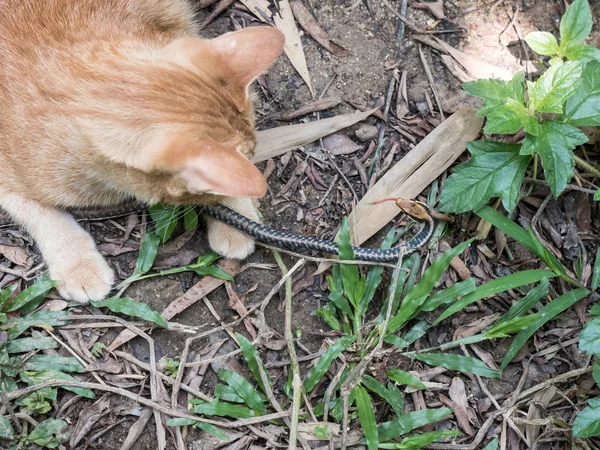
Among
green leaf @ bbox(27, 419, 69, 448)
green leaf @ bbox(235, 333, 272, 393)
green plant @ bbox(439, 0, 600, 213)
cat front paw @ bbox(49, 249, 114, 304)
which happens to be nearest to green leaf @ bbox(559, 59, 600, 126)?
green plant @ bbox(439, 0, 600, 213)

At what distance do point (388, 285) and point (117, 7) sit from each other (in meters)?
1.90

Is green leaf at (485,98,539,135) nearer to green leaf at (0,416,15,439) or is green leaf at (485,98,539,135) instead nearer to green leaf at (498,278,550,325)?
green leaf at (498,278,550,325)

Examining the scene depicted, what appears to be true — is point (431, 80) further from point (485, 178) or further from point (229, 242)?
point (229, 242)

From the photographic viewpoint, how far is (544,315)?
9.31 feet

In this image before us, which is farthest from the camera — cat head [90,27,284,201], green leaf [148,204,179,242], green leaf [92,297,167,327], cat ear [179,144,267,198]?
green leaf [148,204,179,242]

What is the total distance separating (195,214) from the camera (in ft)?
10.0

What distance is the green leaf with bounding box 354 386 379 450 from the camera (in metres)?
2.63

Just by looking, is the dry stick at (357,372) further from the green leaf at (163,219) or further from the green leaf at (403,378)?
the green leaf at (163,219)

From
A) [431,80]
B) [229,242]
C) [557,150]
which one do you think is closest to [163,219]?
[229,242]

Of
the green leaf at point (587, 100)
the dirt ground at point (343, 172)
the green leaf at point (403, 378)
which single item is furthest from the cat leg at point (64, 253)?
the green leaf at point (587, 100)

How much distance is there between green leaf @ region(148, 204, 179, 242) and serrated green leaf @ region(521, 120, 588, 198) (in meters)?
1.69

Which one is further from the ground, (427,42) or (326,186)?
(427,42)

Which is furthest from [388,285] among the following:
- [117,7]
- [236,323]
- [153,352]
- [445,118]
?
[117,7]

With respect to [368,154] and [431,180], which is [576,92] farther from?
[368,154]
